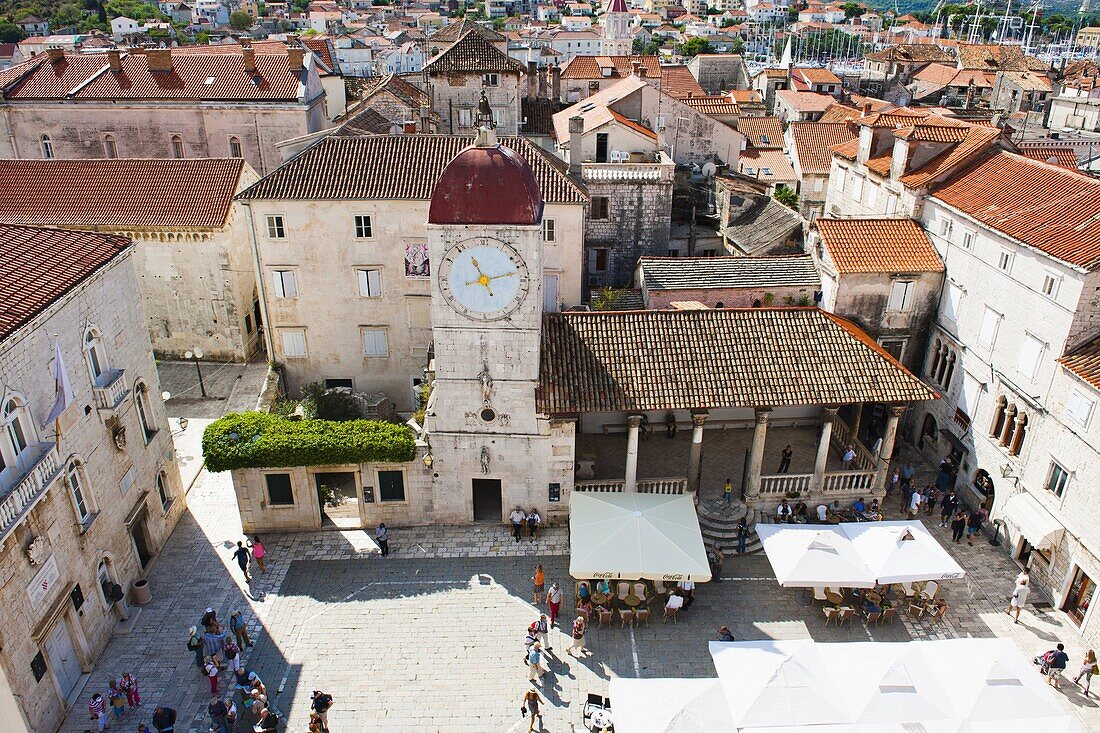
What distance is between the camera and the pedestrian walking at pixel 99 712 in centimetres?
2030

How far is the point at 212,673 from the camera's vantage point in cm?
2183

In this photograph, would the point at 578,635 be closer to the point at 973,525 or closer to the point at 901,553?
the point at 901,553

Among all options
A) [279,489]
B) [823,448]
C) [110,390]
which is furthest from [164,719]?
[823,448]

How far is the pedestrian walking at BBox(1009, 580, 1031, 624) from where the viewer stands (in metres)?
24.6

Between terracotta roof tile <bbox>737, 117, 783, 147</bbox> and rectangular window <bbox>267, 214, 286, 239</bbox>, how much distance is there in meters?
56.2

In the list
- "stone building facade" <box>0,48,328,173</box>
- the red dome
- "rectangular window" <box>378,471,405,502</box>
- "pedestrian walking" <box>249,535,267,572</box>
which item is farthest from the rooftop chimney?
"pedestrian walking" <box>249,535,267,572</box>

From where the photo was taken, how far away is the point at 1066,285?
979 inches

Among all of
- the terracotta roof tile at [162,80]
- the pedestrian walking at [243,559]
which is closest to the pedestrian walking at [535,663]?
the pedestrian walking at [243,559]

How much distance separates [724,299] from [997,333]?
11.2 metres

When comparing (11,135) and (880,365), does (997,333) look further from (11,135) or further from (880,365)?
(11,135)

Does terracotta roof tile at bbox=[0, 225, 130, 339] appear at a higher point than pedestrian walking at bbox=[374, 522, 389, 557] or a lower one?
higher

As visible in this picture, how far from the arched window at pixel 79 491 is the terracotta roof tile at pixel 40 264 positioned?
4.70m

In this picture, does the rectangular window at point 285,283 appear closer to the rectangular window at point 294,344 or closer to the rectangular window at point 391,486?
the rectangular window at point 294,344

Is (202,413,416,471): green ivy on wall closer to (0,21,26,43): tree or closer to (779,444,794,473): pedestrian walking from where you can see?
(779,444,794,473): pedestrian walking
